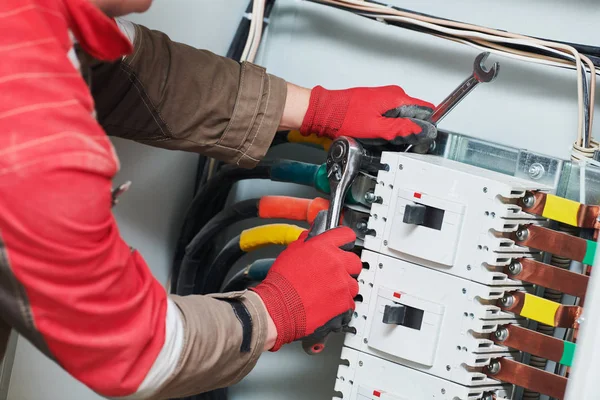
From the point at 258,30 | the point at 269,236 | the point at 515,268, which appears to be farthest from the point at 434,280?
the point at 258,30

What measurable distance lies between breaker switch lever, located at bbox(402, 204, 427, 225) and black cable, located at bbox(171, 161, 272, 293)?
44cm

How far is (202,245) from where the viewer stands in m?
1.54

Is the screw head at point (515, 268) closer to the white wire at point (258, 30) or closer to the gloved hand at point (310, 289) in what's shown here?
the gloved hand at point (310, 289)

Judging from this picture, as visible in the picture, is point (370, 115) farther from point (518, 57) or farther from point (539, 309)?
point (539, 309)

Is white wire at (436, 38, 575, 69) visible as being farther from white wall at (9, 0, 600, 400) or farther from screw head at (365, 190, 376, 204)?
screw head at (365, 190, 376, 204)

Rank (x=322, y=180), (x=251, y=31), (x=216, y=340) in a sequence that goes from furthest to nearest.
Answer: (x=251, y=31), (x=322, y=180), (x=216, y=340)

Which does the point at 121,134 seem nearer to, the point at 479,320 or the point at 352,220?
the point at 352,220

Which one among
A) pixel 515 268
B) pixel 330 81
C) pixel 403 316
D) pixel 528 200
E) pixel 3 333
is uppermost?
pixel 330 81

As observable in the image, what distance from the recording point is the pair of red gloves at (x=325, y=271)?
110cm

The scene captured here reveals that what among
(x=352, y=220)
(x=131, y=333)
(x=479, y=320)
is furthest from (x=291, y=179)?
(x=131, y=333)

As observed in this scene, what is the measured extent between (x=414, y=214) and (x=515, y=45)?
15.4 inches

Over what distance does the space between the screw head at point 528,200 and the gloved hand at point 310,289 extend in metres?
0.27

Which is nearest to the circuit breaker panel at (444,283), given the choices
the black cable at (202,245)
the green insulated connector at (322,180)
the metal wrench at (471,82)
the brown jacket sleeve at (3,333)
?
the metal wrench at (471,82)

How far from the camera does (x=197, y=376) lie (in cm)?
99
